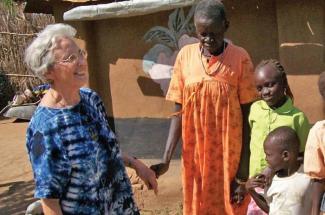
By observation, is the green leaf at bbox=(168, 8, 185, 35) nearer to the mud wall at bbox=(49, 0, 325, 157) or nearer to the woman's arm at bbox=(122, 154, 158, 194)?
the mud wall at bbox=(49, 0, 325, 157)

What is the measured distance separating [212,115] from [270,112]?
32 centimetres

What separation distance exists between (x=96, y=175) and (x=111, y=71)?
348 centimetres

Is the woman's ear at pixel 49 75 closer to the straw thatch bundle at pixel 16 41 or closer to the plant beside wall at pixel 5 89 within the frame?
the straw thatch bundle at pixel 16 41

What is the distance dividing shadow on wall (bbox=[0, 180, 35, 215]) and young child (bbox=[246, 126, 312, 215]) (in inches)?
154

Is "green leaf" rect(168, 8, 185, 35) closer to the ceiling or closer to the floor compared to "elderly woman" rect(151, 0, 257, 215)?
closer to the ceiling

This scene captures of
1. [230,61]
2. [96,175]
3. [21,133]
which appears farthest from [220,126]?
[21,133]

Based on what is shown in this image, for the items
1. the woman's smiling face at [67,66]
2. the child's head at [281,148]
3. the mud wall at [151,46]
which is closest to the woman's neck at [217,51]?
the child's head at [281,148]

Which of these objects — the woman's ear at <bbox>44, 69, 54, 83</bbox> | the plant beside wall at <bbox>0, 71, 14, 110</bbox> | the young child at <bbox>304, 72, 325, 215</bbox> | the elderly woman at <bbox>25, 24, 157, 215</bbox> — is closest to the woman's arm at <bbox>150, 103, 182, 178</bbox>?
the elderly woman at <bbox>25, 24, 157, 215</bbox>

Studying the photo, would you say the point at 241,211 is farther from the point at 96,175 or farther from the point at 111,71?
the point at 111,71

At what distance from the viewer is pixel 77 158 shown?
2.46 metres

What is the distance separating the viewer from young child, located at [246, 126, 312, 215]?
288 cm

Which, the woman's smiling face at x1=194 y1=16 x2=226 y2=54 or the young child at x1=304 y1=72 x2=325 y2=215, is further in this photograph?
the woman's smiling face at x1=194 y1=16 x2=226 y2=54

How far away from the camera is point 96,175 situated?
252 centimetres

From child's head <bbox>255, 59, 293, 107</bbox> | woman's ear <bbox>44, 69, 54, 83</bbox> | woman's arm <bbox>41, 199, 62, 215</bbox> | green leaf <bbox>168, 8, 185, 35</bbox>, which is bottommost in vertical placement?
woman's arm <bbox>41, 199, 62, 215</bbox>
